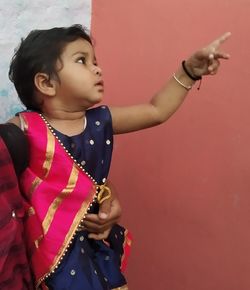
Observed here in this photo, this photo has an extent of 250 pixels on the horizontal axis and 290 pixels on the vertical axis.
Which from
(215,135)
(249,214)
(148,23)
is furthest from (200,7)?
(249,214)

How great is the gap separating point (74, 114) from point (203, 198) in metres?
0.57

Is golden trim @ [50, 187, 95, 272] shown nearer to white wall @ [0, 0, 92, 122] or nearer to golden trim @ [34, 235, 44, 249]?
golden trim @ [34, 235, 44, 249]

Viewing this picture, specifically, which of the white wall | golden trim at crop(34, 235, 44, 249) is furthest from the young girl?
the white wall

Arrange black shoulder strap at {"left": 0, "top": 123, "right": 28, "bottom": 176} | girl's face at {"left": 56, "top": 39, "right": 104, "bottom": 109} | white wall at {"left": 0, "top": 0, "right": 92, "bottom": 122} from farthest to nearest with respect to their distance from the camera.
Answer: white wall at {"left": 0, "top": 0, "right": 92, "bottom": 122} → girl's face at {"left": 56, "top": 39, "right": 104, "bottom": 109} → black shoulder strap at {"left": 0, "top": 123, "right": 28, "bottom": 176}

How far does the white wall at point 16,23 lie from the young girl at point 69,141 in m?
0.46

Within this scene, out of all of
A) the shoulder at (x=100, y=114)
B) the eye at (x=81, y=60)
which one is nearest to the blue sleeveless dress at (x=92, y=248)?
the shoulder at (x=100, y=114)

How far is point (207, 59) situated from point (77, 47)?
0.90 feet

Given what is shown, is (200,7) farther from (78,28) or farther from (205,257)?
(205,257)

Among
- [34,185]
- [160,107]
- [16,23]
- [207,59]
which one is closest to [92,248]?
[34,185]

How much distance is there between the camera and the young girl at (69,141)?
105 cm

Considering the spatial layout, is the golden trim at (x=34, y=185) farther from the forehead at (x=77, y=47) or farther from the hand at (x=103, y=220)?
the forehead at (x=77, y=47)

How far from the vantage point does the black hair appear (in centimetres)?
109

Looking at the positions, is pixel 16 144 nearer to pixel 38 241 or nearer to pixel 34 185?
pixel 34 185

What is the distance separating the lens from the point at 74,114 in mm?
1129
